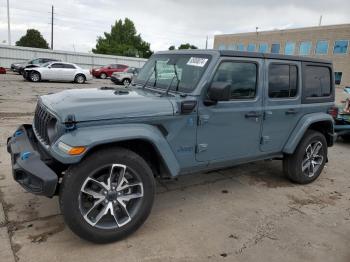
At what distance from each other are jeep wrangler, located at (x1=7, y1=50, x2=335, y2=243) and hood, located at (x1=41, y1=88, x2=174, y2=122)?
0.01 meters

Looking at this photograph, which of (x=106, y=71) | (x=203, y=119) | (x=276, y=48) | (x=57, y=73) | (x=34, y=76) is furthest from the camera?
(x=276, y=48)

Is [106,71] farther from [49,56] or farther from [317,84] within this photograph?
[317,84]

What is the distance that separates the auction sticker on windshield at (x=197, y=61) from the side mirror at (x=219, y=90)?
1.22 ft

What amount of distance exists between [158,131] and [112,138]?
56cm

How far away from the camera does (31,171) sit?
9.43 ft

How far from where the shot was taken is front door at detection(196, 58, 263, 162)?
3.75 meters

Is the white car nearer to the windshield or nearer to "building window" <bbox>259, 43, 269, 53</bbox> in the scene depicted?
the windshield

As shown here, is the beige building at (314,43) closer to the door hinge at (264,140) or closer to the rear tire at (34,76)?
the rear tire at (34,76)

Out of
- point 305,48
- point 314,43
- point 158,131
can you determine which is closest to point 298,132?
point 158,131

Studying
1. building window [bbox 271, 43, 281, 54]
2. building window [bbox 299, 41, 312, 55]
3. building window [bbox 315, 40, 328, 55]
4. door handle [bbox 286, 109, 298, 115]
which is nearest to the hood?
door handle [bbox 286, 109, 298, 115]

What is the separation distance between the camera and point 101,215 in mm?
3148

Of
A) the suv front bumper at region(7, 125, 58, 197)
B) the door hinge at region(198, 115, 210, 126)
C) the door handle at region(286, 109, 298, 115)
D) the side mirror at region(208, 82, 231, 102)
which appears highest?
the side mirror at region(208, 82, 231, 102)

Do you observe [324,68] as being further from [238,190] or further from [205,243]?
[205,243]

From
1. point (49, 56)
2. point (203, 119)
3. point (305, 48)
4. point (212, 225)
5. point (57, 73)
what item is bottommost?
point (212, 225)
